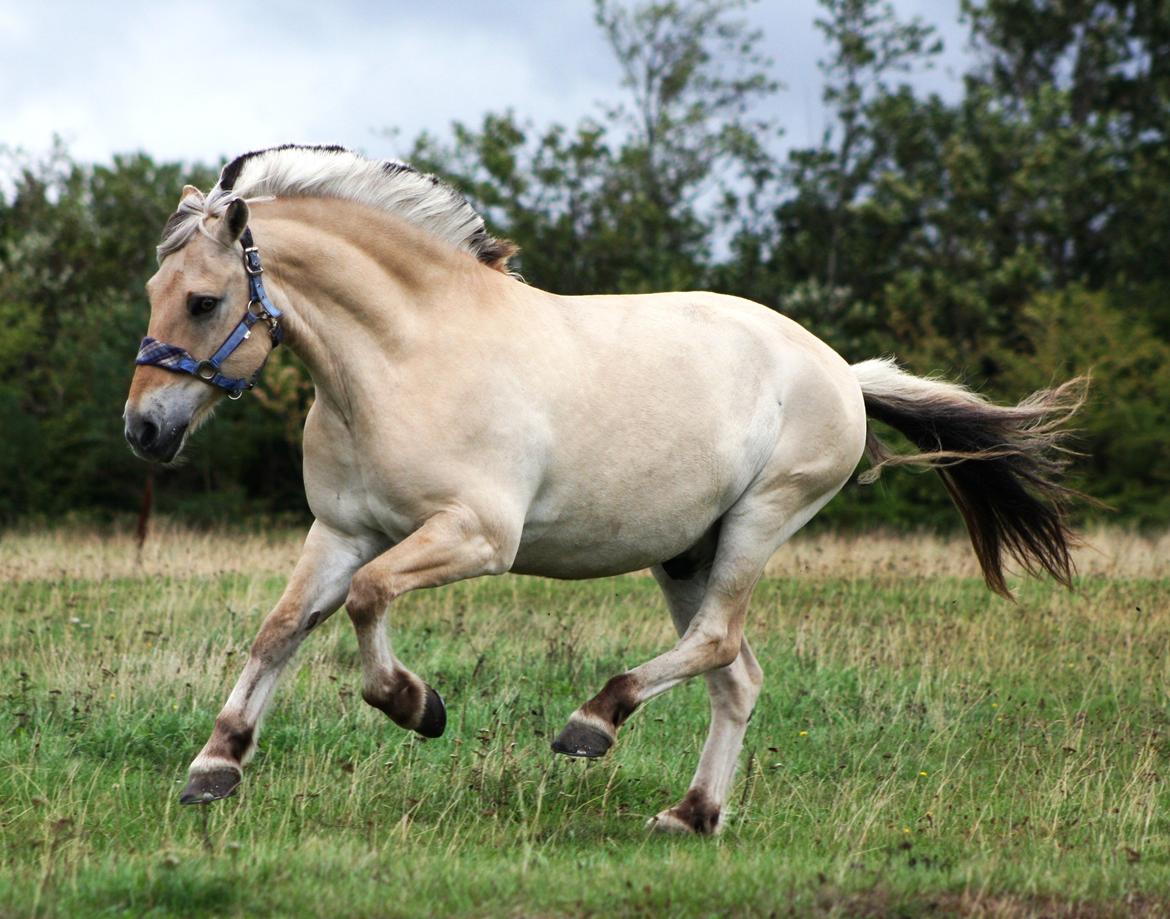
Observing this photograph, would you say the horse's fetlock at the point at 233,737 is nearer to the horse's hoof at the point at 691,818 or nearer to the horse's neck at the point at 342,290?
the horse's neck at the point at 342,290

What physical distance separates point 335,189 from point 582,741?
2.33m

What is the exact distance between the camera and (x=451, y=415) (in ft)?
16.2

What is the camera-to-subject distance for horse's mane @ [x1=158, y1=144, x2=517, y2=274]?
4.86m

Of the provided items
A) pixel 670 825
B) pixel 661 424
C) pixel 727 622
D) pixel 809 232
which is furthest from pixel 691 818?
pixel 809 232

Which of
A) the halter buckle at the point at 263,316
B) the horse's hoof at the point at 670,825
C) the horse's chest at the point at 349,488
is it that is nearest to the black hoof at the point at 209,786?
the horse's chest at the point at 349,488

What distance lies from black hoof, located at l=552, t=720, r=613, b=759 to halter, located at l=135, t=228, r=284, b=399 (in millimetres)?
1739

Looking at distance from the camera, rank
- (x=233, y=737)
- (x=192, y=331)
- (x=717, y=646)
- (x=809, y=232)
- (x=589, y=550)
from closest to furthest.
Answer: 1. (x=192, y=331)
2. (x=233, y=737)
3. (x=589, y=550)
4. (x=717, y=646)
5. (x=809, y=232)

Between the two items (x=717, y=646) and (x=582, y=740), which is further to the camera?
(x=717, y=646)

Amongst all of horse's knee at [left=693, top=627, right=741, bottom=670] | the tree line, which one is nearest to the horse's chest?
horse's knee at [left=693, top=627, right=741, bottom=670]

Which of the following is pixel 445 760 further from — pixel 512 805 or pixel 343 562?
pixel 343 562

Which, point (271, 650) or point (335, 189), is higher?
point (335, 189)

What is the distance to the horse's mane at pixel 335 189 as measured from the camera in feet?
16.0

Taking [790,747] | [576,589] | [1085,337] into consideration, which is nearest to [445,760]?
[790,747]

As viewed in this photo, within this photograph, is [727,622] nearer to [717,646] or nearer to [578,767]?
[717,646]
